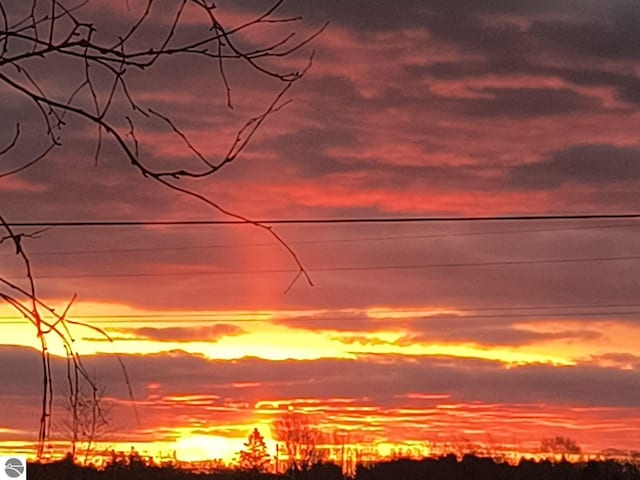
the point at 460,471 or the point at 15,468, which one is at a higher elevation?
the point at 460,471

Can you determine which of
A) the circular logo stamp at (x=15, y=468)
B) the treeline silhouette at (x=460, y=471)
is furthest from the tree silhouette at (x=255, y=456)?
the circular logo stamp at (x=15, y=468)

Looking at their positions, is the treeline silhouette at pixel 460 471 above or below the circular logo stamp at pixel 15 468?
above

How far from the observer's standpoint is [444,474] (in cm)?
5700

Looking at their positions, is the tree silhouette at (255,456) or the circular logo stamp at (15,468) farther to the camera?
the tree silhouette at (255,456)

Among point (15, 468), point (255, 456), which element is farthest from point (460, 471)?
point (15, 468)

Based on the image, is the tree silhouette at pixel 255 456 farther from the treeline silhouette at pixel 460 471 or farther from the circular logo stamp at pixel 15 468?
the circular logo stamp at pixel 15 468

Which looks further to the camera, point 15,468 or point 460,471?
point 460,471

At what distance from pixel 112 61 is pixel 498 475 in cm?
5579

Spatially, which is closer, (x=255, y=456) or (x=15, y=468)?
(x=15, y=468)

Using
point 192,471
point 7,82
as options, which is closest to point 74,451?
point 7,82

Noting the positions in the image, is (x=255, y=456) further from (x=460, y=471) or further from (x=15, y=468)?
(x=15, y=468)

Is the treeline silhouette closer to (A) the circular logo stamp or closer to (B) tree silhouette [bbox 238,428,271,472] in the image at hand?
(B) tree silhouette [bbox 238,428,271,472]

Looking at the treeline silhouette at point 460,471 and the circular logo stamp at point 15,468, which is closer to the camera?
the circular logo stamp at point 15,468

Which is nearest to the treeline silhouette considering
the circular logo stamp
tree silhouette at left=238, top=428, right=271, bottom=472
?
tree silhouette at left=238, top=428, right=271, bottom=472
